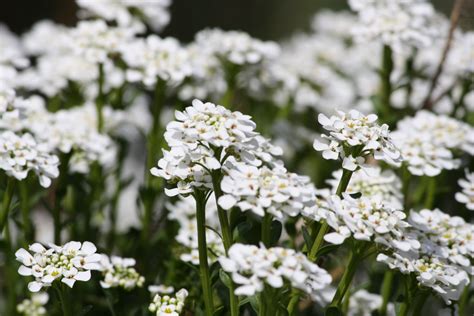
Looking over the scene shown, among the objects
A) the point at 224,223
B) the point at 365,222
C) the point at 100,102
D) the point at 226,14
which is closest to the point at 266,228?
the point at 224,223

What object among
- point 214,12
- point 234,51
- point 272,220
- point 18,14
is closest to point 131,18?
point 234,51

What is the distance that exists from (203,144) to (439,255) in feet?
1.82

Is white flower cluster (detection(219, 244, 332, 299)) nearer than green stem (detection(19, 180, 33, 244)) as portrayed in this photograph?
Yes

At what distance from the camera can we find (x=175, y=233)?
2.10 meters

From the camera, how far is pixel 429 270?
1.44 m

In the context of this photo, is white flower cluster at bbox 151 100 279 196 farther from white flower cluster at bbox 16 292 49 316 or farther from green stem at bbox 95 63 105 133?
green stem at bbox 95 63 105 133

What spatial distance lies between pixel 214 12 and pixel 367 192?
4.31 meters

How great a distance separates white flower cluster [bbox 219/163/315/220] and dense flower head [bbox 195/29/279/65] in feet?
3.25

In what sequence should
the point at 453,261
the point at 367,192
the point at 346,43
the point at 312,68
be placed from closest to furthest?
the point at 453,261 → the point at 367,192 → the point at 312,68 → the point at 346,43

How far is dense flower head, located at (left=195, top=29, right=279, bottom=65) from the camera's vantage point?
2281 millimetres

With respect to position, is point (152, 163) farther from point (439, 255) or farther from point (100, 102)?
point (439, 255)

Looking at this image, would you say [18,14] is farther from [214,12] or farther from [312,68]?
[312,68]

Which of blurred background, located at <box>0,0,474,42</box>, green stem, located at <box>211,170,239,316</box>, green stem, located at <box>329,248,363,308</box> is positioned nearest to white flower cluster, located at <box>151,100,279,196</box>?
green stem, located at <box>211,170,239,316</box>

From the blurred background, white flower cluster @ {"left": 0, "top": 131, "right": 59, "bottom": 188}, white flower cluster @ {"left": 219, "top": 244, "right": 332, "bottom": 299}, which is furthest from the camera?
the blurred background
